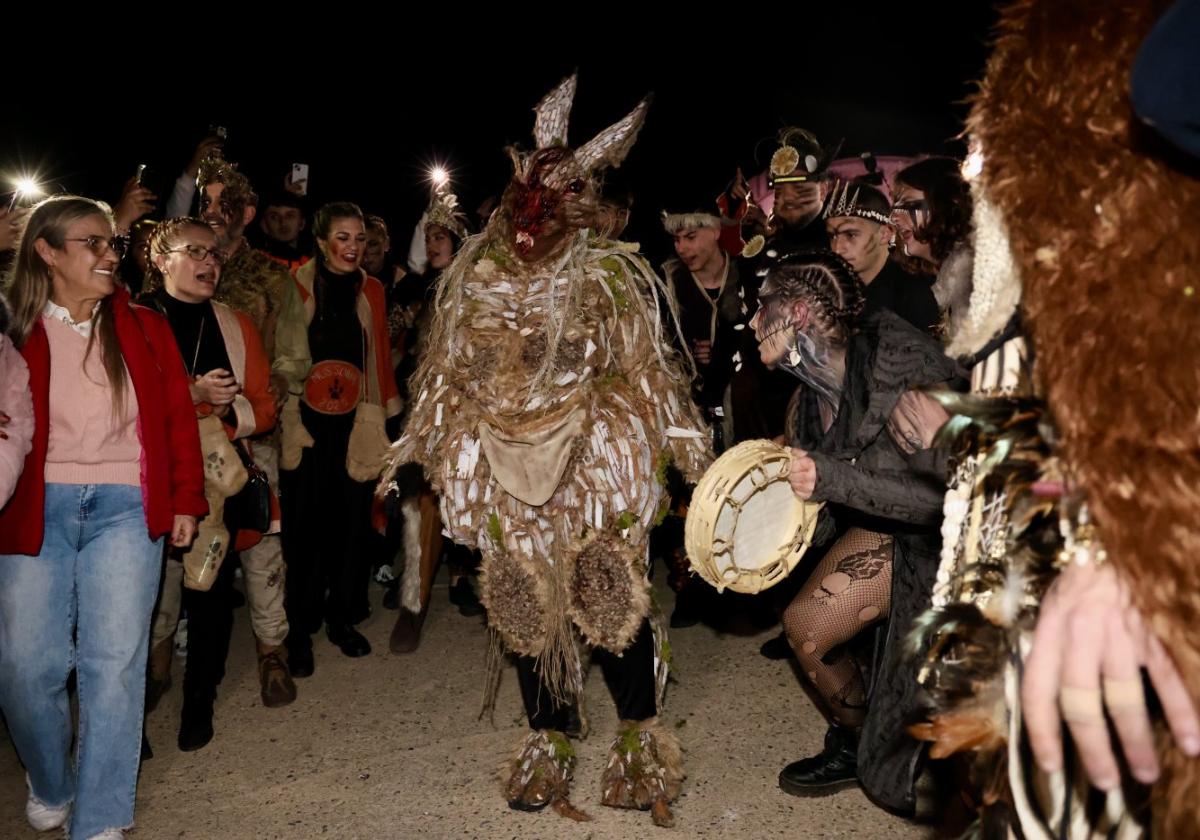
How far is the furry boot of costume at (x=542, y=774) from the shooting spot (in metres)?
3.34

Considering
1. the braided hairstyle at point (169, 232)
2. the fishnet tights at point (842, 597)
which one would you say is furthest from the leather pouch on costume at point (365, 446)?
the fishnet tights at point (842, 597)

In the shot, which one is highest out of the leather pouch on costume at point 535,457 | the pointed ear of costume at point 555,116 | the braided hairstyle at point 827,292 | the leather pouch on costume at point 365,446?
the pointed ear of costume at point 555,116

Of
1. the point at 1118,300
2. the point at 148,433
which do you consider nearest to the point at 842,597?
the point at 1118,300

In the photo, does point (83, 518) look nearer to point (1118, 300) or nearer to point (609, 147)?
point (609, 147)

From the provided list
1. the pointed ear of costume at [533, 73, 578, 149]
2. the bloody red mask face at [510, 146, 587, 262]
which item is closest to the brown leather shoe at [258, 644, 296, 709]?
the bloody red mask face at [510, 146, 587, 262]

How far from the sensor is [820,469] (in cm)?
275

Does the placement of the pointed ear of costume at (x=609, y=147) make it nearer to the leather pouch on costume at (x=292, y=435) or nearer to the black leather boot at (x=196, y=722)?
the leather pouch on costume at (x=292, y=435)

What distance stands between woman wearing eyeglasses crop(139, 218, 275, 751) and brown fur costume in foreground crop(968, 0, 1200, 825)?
3.36 m

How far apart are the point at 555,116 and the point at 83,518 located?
2.17 metres

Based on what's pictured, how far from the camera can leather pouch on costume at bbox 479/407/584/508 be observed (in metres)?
3.15

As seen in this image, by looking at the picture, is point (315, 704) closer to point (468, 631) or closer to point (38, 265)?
point (468, 631)

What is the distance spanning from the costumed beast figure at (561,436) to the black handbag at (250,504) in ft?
3.81

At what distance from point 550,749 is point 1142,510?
8.89ft

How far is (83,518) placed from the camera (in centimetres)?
304
